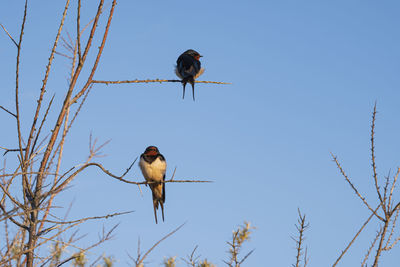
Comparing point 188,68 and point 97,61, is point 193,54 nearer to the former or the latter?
point 188,68

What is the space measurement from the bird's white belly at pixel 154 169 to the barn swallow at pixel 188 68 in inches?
86.6

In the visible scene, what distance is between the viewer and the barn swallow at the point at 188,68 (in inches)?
400

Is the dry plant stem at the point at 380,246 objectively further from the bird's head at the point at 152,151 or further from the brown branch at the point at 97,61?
the bird's head at the point at 152,151

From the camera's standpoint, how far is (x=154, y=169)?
830 cm

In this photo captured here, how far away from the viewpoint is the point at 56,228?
3863mm

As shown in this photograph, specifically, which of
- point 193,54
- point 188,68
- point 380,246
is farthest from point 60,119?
point 193,54

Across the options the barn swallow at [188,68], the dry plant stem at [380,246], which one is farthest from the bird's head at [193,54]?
the dry plant stem at [380,246]

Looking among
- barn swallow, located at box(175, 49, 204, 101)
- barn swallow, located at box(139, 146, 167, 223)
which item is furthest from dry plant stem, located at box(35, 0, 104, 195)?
barn swallow, located at box(175, 49, 204, 101)

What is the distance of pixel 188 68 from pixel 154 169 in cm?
288

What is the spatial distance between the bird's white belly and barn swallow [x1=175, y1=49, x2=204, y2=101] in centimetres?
220

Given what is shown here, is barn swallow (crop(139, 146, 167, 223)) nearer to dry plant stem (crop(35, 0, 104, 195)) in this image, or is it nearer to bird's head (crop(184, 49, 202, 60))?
bird's head (crop(184, 49, 202, 60))

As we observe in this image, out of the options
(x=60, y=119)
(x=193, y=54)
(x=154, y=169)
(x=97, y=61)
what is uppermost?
(x=193, y=54)

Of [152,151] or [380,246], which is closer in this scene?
[380,246]

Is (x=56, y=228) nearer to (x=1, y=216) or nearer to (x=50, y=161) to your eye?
(x=50, y=161)
